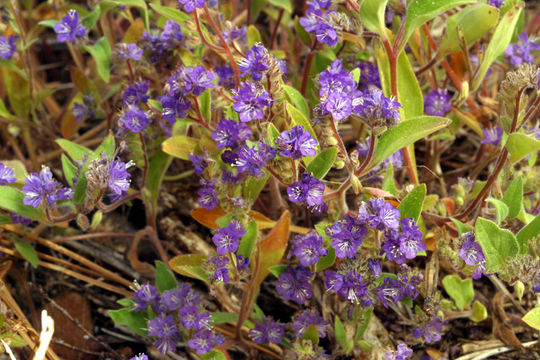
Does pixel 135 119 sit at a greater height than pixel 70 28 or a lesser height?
lesser

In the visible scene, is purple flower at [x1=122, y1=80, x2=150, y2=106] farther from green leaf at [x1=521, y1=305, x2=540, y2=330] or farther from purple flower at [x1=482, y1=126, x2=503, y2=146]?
green leaf at [x1=521, y1=305, x2=540, y2=330]

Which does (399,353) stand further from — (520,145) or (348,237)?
(520,145)

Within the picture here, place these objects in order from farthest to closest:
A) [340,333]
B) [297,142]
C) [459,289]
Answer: [459,289] < [340,333] < [297,142]

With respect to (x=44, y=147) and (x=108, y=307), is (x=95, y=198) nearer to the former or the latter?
(x=108, y=307)

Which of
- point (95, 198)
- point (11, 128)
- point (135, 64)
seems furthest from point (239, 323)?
point (11, 128)

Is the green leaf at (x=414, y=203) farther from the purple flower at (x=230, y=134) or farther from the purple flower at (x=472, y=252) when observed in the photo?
the purple flower at (x=230, y=134)

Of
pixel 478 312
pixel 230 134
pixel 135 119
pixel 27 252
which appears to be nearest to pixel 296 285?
pixel 230 134

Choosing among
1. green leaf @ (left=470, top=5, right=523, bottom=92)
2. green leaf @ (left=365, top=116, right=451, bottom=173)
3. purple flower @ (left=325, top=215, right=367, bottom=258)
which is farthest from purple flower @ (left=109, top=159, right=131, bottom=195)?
green leaf @ (left=470, top=5, right=523, bottom=92)
